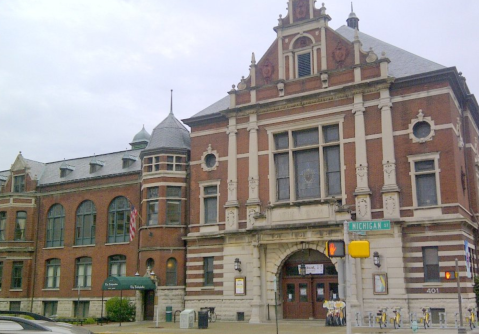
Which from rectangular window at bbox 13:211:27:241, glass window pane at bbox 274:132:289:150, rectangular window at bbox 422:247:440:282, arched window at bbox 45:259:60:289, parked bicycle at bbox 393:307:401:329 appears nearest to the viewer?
parked bicycle at bbox 393:307:401:329

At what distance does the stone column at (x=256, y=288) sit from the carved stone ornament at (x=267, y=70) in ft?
35.3

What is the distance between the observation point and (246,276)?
3512 cm

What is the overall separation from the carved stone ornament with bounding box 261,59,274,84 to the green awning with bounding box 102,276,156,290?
594 inches

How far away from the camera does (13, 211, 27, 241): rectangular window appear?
47.4m

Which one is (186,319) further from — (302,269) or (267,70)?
(267,70)

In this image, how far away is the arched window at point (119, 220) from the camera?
43.3 metres

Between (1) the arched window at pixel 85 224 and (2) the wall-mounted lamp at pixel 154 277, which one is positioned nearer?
(2) the wall-mounted lamp at pixel 154 277

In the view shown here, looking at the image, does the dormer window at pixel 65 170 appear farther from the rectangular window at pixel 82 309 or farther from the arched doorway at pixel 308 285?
the arched doorway at pixel 308 285

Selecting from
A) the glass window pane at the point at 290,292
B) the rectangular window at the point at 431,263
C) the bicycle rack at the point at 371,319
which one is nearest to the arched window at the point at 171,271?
the glass window pane at the point at 290,292

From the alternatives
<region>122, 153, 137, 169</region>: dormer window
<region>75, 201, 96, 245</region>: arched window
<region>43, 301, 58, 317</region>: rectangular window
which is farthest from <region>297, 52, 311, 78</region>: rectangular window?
<region>43, 301, 58, 317</region>: rectangular window

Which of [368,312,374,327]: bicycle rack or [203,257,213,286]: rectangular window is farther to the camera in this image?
[203,257,213,286]: rectangular window

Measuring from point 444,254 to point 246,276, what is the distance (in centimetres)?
1173

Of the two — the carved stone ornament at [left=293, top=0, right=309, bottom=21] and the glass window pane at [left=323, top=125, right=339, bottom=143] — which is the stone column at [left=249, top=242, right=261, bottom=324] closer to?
the glass window pane at [left=323, top=125, right=339, bottom=143]

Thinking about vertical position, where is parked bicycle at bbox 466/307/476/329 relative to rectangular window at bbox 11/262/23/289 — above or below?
below
